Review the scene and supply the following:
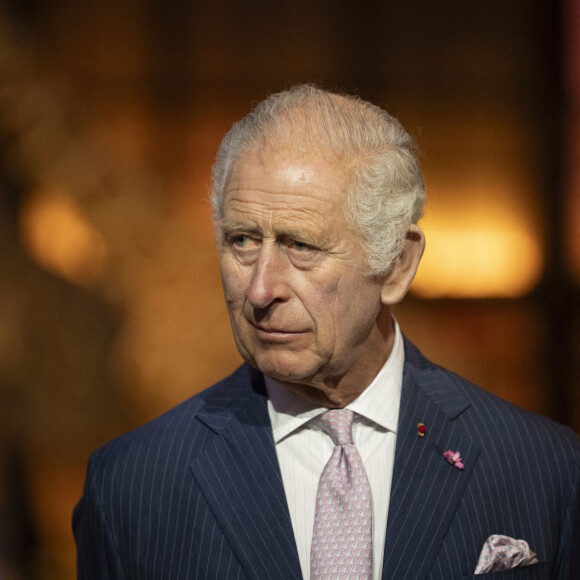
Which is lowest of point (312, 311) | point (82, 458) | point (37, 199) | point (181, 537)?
point (82, 458)

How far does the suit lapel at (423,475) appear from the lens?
1.83m

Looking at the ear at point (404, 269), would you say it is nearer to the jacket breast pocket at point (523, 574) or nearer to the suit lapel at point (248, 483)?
the suit lapel at point (248, 483)

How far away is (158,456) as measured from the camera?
1990mm

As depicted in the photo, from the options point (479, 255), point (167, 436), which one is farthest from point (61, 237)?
point (479, 255)

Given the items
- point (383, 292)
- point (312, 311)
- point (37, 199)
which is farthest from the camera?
point (37, 199)

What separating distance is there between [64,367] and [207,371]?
0.60 meters

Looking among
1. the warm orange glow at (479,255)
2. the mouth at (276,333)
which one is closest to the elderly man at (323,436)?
the mouth at (276,333)

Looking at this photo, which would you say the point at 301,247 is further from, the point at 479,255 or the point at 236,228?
the point at 479,255

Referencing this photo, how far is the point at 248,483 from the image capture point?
189cm

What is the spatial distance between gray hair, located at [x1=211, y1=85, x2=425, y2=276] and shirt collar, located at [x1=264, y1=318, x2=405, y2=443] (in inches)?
11.9

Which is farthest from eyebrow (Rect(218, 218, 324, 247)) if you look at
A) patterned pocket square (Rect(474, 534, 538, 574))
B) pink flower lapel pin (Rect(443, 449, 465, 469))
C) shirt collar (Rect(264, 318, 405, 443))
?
patterned pocket square (Rect(474, 534, 538, 574))

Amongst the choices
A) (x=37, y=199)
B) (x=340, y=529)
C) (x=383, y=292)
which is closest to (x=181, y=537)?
(x=340, y=529)

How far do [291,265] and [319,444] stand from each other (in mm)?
458

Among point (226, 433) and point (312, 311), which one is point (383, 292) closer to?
point (312, 311)
